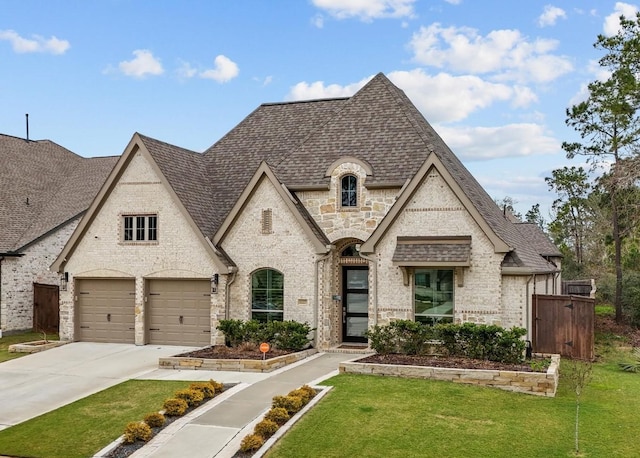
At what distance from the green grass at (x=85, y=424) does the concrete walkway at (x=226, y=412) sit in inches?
41.8

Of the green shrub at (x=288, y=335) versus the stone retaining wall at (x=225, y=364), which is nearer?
the stone retaining wall at (x=225, y=364)

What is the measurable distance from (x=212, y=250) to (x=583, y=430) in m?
12.8

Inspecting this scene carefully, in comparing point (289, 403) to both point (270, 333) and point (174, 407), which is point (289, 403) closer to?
point (174, 407)

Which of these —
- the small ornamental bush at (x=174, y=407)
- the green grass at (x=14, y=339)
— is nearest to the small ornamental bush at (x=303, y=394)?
the small ornamental bush at (x=174, y=407)

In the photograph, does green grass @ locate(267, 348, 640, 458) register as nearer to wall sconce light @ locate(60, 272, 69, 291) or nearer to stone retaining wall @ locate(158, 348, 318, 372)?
stone retaining wall @ locate(158, 348, 318, 372)

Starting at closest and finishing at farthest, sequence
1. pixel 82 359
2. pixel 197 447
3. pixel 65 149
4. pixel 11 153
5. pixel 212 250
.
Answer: pixel 197 447
pixel 82 359
pixel 212 250
pixel 11 153
pixel 65 149

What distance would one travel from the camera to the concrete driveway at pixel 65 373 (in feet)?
47.2

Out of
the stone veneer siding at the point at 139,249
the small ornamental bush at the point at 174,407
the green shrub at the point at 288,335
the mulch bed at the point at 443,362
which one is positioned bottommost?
the small ornamental bush at the point at 174,407

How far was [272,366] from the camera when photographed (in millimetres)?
17016

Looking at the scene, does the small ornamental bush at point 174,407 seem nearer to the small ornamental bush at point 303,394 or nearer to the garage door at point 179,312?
the small ornamental bush at point 303,394

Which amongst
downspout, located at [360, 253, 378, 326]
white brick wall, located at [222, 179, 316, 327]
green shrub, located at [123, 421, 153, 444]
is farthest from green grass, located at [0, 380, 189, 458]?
downspout, located at [360, 253, 378, 326]

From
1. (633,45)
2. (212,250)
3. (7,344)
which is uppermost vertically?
(633,45)

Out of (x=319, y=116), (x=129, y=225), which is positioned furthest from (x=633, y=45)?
(x=129, y=225)

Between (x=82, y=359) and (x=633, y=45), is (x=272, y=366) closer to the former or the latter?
(x=82, y=359)
